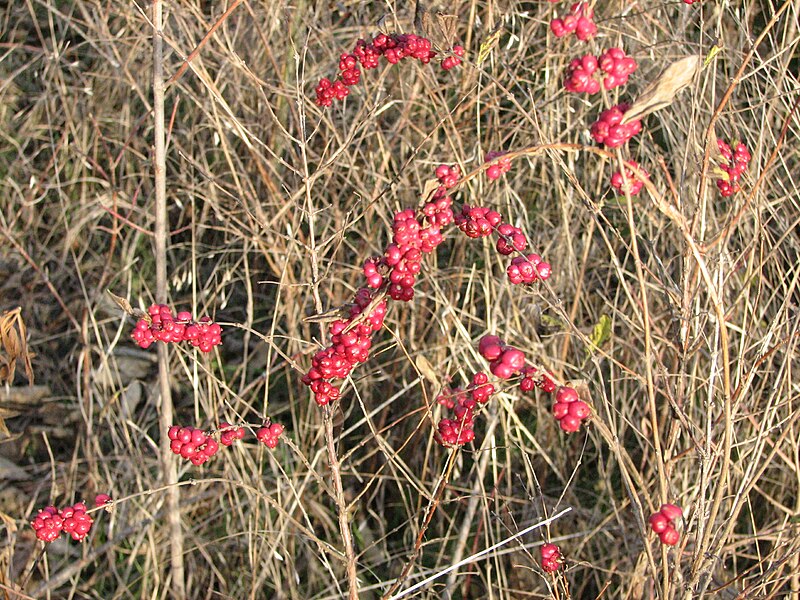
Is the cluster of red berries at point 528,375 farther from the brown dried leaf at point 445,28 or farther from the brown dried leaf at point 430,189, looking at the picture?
the brown dried leaf at point 445,28

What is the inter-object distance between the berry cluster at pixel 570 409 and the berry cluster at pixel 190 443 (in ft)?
2.20

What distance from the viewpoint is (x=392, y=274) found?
1216 millimetres

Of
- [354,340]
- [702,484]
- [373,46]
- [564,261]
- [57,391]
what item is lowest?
[57,391]

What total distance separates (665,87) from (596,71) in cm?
11

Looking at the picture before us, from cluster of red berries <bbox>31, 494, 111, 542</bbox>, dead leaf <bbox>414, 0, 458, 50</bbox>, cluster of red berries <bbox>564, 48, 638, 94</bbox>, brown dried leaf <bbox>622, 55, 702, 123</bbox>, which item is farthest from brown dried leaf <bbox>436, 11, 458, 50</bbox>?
cluster of red berries <bbox>31, 494, 111, 542</bbox>

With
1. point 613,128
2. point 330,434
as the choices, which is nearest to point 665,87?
point 613,128

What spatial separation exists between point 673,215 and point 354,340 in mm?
525

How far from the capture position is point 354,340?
4.15ft

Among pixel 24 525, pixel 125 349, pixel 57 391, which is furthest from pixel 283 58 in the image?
pixel 24 525

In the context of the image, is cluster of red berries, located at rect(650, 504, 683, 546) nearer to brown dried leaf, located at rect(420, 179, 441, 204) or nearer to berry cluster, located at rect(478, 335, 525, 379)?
berry cluster, located at rect(478, 335, 525, 379)

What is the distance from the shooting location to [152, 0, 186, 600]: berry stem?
6.12 ft

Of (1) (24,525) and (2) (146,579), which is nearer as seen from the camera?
(2) (146,579)

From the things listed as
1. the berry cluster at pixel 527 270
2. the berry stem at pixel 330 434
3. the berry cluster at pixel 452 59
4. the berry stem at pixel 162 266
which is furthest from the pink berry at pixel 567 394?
the berry stem at pixel 162 266

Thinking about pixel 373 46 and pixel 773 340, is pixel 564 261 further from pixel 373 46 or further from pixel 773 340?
pixel 373 46
